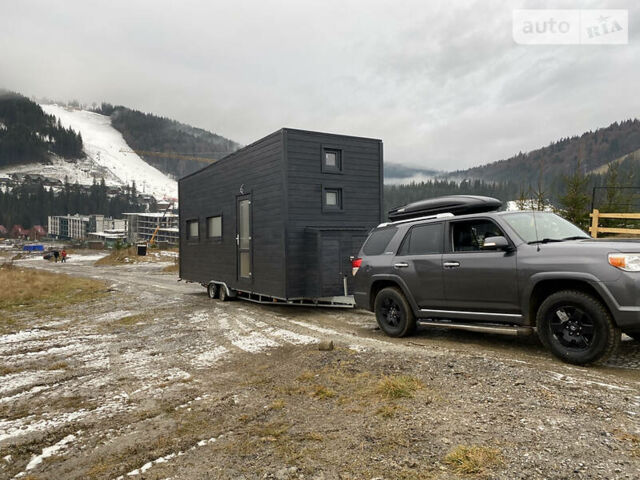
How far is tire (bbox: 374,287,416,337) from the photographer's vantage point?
698 centimetres

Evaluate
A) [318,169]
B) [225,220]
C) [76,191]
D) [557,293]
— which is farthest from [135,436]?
[76,191]

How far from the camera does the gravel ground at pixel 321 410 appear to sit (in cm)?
310

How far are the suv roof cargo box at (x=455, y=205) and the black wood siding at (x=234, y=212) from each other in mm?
3878

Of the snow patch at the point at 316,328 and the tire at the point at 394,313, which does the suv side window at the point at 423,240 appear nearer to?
the tire at the point at 394,313

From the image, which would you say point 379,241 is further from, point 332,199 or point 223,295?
point 223,295

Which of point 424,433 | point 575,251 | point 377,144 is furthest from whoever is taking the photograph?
point 377,144

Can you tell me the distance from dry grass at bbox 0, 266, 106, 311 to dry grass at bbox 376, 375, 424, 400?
1259cm

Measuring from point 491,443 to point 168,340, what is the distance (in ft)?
21.9

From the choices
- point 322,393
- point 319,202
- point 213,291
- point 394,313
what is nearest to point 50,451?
point 322,393

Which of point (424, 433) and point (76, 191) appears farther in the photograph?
point (76, 191)

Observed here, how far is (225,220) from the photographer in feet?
44.3

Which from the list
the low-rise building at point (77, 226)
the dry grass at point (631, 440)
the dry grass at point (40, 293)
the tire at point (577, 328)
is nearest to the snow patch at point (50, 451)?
the dry grass at point (631, 440)

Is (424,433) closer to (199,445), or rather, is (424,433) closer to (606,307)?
(199,445)

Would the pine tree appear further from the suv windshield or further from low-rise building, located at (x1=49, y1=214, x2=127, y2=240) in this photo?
low-rise building, located at (x1=49, y1=214, x2=127, y2=240)
